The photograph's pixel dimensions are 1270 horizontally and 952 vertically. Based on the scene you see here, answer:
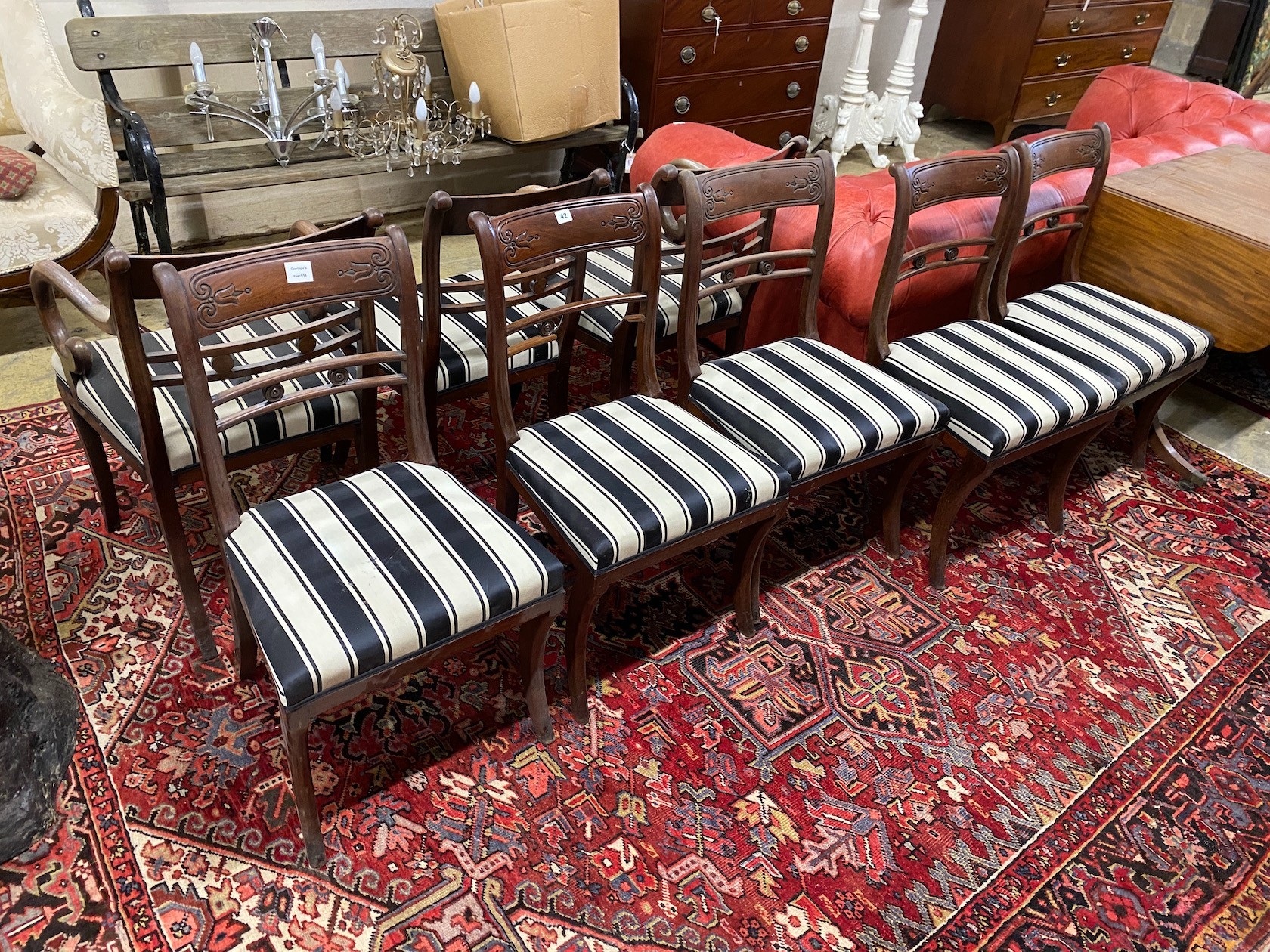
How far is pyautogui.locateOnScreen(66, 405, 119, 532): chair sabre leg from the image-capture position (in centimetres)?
191

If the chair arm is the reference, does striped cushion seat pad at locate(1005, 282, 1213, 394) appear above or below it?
below

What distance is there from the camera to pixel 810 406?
193 centimetres

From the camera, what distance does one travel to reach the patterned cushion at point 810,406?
6.10ft

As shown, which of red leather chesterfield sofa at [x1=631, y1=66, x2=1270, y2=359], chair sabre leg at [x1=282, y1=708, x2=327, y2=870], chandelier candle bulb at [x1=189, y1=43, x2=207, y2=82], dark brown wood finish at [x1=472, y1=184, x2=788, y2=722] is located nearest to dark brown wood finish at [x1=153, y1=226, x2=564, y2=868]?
chair sabre leg at [x1=282, y1=708, x2=327, y2=870]

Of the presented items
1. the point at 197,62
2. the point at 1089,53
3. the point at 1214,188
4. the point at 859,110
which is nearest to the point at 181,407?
the point at 197,62

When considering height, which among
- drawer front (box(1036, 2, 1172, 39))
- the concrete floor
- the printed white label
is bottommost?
the concrete floor

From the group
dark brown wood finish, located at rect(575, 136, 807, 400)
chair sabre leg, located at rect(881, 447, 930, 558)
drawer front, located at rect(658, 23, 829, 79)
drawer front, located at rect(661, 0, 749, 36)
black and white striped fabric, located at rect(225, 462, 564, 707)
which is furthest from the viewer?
drawer front, located at rect(658, 23, 829, 79)

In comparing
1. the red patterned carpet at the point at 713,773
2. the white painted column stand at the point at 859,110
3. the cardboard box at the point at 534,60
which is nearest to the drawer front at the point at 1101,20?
the white painted column stand at the point at 859,110

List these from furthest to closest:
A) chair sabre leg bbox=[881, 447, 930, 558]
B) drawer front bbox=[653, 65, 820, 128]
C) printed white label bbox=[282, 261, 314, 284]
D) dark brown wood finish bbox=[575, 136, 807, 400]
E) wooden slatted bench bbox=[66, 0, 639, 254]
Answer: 1. drawer front bbox=[653, 65, 820, 128]
2. wooden slatted bench bbox=[66, 0, 639, 254]
3. chair sabre leg bbox=[881, 447, 930, 558]
4. dark brown wood finish bbox=[575, 136, 807, 400]
5. printed white label bbox=[282, 261, 314, 284]

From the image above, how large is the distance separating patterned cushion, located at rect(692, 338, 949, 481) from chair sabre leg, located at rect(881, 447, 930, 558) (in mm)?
114

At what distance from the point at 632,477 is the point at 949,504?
90cm

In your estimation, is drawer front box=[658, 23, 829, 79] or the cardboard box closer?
the cardboard box

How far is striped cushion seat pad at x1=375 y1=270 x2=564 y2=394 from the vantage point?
78.9 inches

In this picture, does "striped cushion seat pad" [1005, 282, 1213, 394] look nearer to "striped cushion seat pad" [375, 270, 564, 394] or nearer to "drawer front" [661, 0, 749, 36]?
"striped cushion seat pad" [375, 270, 564, 394]
